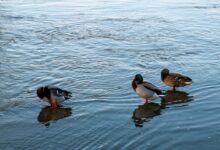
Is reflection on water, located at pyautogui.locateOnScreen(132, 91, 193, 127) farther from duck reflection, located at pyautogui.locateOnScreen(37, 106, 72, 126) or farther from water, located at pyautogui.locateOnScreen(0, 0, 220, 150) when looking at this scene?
duck reflection, located at pyautogui.locateOnScreen(37, 106, 72, 126)

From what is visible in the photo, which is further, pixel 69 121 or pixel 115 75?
pixel 115 75

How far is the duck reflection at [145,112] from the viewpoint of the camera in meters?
9.38

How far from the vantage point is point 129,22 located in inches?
800

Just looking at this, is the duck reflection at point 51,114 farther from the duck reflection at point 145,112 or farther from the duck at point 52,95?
the duck reflection at point 145,112

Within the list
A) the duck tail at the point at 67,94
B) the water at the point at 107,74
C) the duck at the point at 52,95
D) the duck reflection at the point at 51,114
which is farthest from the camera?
the duck tail at the point at 67,94

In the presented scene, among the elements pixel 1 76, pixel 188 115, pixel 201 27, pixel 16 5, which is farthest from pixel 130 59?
pixel 16 5

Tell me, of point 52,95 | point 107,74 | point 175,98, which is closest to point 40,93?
point 52,95

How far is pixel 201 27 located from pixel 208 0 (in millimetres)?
9385

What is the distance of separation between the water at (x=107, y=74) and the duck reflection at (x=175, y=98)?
2 centimetres

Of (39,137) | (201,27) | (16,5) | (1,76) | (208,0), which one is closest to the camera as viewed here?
(39,137)

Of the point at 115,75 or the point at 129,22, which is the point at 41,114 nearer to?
the point at 115,75

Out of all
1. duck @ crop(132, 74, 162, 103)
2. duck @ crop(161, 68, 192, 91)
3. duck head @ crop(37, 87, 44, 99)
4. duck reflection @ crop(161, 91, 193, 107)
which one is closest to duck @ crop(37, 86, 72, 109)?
duck head @ crop(37, 87, 44, 99)

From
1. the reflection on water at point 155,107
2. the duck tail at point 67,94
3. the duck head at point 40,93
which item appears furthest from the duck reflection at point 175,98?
the duck head at point 40,93

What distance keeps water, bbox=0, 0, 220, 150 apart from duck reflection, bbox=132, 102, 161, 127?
2 cm
